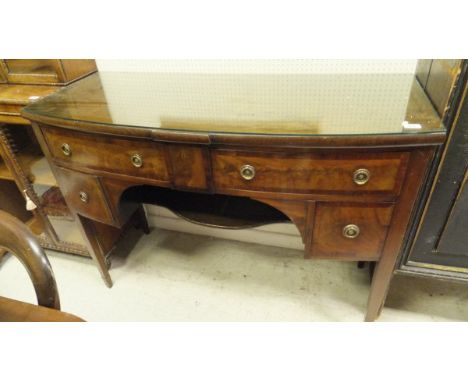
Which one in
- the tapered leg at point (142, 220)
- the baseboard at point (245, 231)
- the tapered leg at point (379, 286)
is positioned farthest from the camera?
the tapered leg at point (142, 220)

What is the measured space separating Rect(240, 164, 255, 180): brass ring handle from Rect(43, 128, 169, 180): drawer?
226 millimetres

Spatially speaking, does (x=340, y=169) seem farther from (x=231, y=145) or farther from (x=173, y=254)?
(x=173, y=254)

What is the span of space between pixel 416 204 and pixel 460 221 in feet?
0.46

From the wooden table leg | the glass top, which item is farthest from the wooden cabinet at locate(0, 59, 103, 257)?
the wooden table leg

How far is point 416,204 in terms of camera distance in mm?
916

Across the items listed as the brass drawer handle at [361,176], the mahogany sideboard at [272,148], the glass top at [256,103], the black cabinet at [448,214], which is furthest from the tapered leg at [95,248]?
the black cabinet at [448,214]

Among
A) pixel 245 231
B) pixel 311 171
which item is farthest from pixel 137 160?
pixel 245 231

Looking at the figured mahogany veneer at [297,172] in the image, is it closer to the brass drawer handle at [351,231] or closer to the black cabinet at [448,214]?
the brass drawer handle at [351,231]

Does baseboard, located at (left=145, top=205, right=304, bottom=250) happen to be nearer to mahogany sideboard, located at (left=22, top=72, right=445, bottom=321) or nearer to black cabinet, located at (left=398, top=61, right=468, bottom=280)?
mahogany sideboard, located at (left=22, top=72, right=445, bottom=321)

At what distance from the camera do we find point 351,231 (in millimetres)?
883

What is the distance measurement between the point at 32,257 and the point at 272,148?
540 millimetres

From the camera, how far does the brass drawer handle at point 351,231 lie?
0.87 m

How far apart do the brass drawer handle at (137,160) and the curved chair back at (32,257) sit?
0.40m

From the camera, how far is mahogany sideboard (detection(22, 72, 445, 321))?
2.45ft
